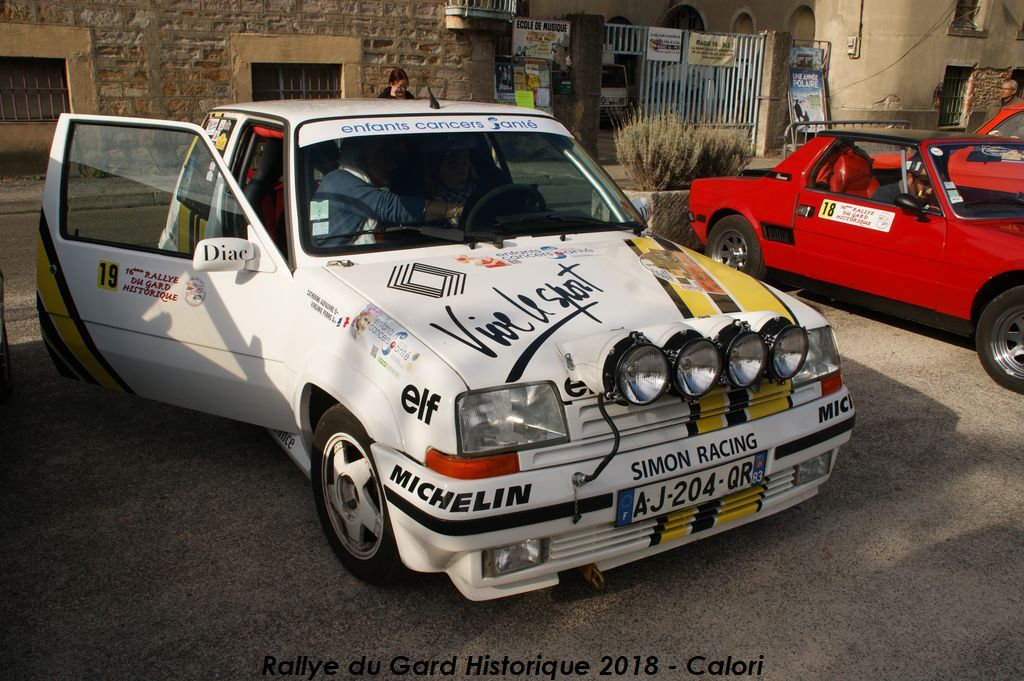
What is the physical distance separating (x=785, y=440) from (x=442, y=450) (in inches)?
55.2

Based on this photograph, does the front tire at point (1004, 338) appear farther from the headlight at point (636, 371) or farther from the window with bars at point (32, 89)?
the window with bars at point (32, 89)

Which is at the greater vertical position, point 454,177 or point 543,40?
point 543,40

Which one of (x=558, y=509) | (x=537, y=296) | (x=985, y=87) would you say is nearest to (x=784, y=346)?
(x=537, y=296)

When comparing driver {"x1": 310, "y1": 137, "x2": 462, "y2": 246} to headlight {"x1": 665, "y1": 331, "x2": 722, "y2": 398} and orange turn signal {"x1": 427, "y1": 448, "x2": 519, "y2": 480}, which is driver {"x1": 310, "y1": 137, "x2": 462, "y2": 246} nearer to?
orange turn signal {"x1": 427, "y1": 448, "x2": 519, "y2": 480}

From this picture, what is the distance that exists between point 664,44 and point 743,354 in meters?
16.2

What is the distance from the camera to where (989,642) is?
10.5 ft

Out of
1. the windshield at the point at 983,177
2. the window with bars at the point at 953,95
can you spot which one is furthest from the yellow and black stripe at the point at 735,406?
the window with bars at the point at 953,95

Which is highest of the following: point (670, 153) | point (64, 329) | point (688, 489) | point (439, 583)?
point (670, 153)

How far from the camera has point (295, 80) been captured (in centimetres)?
1531

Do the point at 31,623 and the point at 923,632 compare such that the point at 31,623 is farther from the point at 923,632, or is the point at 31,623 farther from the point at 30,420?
the point at 923,632

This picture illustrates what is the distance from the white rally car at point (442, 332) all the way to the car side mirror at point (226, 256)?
1cm

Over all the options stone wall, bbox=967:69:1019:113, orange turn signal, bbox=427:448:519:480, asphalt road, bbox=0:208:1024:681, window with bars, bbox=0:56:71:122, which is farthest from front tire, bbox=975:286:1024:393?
stone wall, bbox=967:69:1019:113

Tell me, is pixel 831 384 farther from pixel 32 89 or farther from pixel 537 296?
pixel 32 89

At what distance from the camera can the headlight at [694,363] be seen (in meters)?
3.10
